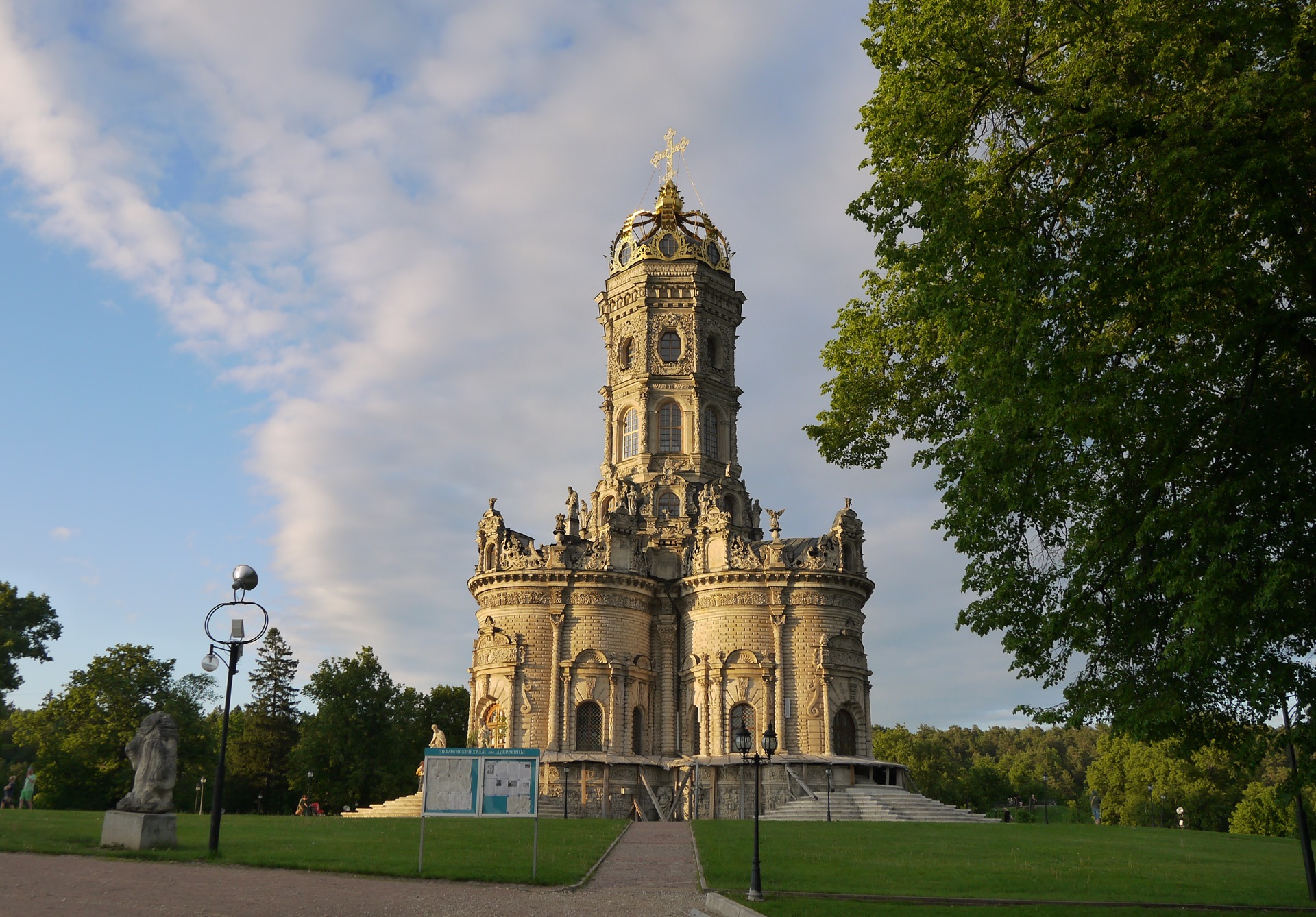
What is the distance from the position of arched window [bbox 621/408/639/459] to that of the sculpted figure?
40.3 metres

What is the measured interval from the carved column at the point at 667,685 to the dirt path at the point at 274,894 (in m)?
34.1

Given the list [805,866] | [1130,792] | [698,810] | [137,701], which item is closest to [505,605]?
[698,810]

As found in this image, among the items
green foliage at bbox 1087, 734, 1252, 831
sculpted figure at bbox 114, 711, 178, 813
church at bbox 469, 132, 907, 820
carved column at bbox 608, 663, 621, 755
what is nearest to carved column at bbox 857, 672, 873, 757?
church at bbox 469, 132, 907, 820

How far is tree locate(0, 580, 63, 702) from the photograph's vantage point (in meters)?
56.5

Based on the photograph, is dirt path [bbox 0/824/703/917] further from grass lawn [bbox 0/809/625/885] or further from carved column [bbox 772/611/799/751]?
carved column [bbox 772/611/799/751]

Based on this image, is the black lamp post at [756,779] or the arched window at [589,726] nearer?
the black lamp post at [756,779]

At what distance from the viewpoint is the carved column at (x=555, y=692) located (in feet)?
167

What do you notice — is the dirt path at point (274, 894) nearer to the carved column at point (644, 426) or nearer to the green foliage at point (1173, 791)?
the carved column at point (644, 426)

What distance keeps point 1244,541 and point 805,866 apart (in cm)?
1105

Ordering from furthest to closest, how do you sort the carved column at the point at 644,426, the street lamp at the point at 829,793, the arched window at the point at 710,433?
the arched window at the point at 710,433 < the carved column at the point at 644,426 < the street lamp at the point at 829,793

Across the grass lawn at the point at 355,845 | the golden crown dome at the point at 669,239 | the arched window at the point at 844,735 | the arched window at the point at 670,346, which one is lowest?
the grass lawn at the point at 355,845

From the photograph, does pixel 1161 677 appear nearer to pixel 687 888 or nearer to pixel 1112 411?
pixel 1112 411

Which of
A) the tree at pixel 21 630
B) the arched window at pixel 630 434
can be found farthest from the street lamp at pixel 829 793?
the tree at pixel 21 630

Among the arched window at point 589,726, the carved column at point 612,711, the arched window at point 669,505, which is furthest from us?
the arched window at point 669,505
